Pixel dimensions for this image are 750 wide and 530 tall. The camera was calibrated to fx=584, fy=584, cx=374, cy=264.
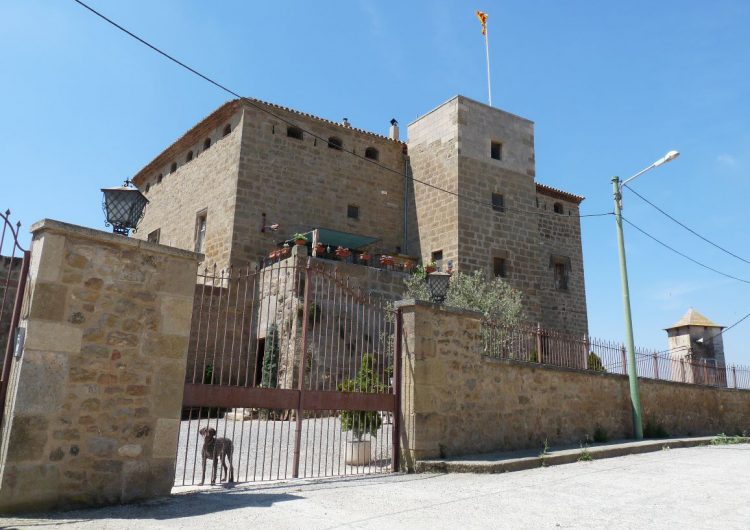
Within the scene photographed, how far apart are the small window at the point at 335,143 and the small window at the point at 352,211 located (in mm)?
2238

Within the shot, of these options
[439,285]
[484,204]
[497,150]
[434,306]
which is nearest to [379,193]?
[484,204]

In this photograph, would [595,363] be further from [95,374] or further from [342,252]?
[95,374]

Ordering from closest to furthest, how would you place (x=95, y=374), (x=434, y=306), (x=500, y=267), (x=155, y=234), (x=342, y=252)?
(x=95, y=374)
(x=434, y=306)
(x=342, y=252)
(x=500, y=267)
(x=155, y=234)

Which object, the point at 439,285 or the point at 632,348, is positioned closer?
the point at 439,285

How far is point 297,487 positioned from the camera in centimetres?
673

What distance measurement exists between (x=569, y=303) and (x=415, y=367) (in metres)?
17.3

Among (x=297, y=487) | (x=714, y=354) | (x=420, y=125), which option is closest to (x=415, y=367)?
(x=297, y=487)

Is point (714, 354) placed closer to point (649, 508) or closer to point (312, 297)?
point (312, 297)

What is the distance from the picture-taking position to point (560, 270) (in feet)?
81.9

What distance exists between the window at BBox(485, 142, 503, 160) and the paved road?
52.5 ft

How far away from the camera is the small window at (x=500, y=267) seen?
21.5 m

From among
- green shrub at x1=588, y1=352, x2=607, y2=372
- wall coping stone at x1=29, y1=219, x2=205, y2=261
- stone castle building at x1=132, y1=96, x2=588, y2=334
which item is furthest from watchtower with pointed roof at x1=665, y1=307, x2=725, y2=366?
wall coping stone at x1=29, y1=219, x2=205, y2=261

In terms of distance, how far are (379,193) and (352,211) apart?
55.7 inches

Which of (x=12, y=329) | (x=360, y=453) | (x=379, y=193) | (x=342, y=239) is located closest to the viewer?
(x=12, y=329)
